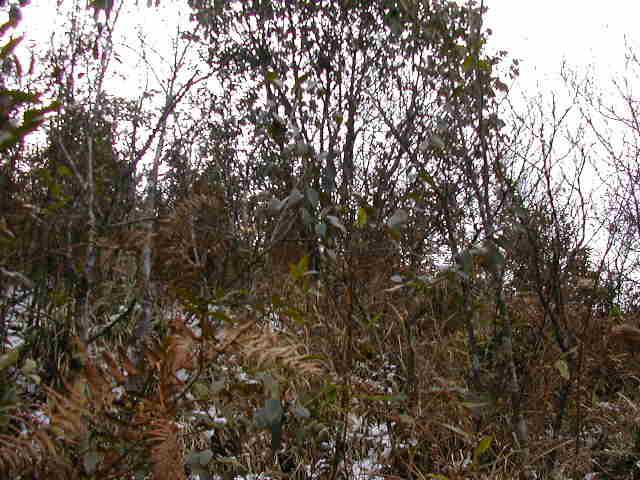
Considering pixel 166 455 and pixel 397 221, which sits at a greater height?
pixel 397 221

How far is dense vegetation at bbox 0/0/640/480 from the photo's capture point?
4.30ft

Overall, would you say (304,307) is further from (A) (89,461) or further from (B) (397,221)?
(A) (89,461)

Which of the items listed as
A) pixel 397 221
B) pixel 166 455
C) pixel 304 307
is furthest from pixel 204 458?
Result: pixel 304 307

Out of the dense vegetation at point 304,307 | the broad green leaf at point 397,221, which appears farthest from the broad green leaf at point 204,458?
the broad green leaf at point 397,221

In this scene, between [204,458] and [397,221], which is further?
[397,221]

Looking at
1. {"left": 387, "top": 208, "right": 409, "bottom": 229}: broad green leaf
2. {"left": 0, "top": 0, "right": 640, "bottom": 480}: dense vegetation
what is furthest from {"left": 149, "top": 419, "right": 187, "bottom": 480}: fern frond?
{"left": 387, "top": 208, "right": 409, "bottom": 229}: broad green leaf

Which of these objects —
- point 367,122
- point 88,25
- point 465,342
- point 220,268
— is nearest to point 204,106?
point 367,122

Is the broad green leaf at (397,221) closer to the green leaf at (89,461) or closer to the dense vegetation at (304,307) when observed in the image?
the dense vegetation at (304,307)

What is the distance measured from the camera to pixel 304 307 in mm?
3602

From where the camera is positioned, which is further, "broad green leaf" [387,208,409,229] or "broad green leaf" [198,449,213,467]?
"broad green leaf" [387,208,409,229]

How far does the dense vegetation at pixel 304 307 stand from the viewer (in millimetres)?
1310

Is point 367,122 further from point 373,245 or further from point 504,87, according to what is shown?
point 504,87

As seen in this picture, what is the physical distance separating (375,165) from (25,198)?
348cm

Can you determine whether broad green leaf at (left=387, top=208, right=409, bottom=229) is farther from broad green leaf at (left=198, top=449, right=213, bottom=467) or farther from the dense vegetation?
broad green leaf at (left=198, top=449, right=213, bottom=467)
